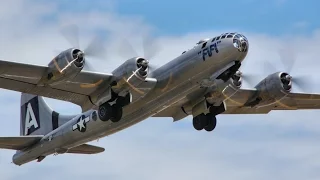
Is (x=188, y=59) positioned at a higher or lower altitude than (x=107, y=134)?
higher

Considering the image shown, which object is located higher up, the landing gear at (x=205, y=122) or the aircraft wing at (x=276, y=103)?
the aircraft wing at (x=276, y=103)

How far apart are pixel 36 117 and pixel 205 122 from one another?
38.6 ft

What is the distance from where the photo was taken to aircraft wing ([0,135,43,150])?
4375 cm

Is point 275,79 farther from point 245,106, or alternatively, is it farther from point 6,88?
point 6,88

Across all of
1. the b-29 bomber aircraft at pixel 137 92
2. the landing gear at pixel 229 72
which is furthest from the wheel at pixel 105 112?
the landing gear at pixel 229 72

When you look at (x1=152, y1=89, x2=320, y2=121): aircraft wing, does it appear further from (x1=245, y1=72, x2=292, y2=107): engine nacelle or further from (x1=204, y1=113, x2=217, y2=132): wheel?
(x1=204, y1=113, x2=217, y2=132): wheel

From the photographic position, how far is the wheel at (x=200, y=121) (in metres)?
43.3

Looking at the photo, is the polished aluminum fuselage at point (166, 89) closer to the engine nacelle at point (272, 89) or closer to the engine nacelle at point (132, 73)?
the engine nacelle at point (132, 73)

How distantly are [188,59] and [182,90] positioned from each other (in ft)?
5.46

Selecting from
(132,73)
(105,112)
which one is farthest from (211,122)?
(132,73)

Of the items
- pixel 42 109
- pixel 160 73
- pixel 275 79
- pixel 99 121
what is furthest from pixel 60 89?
pixel 275 79

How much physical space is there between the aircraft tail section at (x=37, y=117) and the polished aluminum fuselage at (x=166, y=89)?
2815 millimetres

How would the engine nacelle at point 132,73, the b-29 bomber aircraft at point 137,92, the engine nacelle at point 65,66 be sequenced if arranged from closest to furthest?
the engine nacelle at point 65,66 → the b-29 bomber aircraft at point 137,92 → the engine nacelle at point 132,73

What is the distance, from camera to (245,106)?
4522 cm
